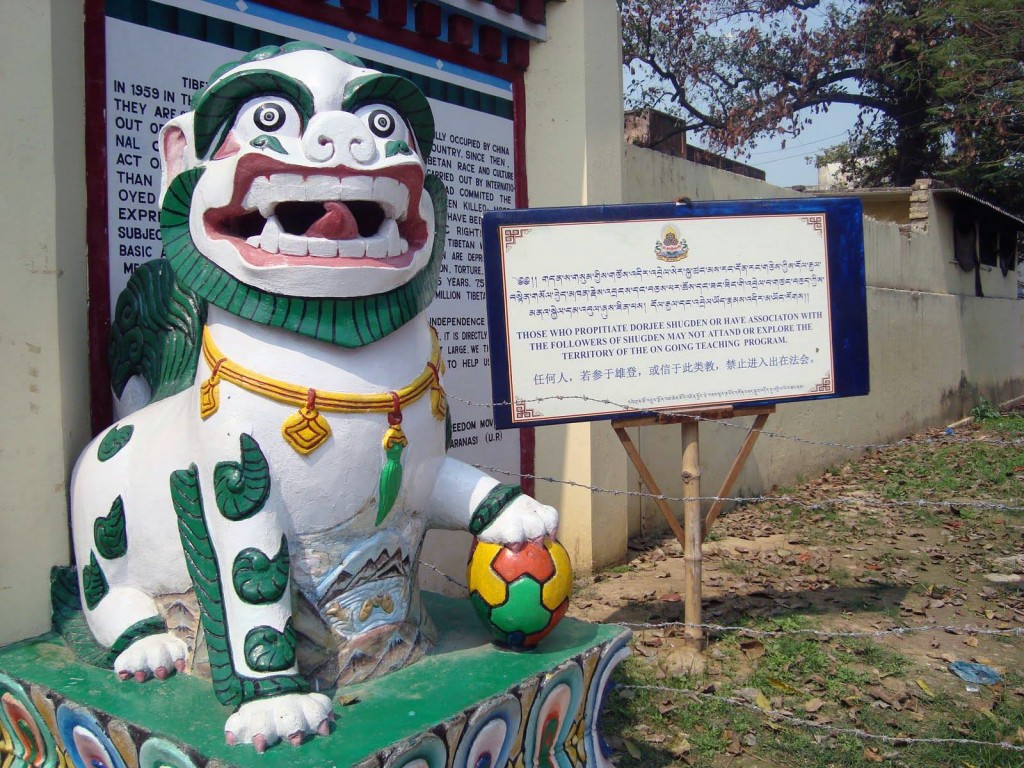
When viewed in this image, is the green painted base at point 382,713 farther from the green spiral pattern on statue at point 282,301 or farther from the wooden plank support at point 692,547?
the wooden plank support at point 692,547

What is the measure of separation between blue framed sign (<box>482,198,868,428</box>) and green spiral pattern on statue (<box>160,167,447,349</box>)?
114 centimetres

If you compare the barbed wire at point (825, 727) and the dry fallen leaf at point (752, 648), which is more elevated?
the dry fallen leaf at point (752, 648)

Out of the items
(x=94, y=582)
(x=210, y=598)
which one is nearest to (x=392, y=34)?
(x=94, y=582)

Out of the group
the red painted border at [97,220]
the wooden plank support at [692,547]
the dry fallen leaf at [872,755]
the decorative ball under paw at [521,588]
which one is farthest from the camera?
the wooden plank support at [692,547]

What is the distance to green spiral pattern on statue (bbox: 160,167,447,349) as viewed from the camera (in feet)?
7.60

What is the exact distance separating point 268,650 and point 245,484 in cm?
40

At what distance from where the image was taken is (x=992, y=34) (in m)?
11.3

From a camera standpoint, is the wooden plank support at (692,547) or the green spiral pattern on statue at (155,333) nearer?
the green spiral pattern on statue at (155,333)

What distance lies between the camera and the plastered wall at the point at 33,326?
2.76 meters

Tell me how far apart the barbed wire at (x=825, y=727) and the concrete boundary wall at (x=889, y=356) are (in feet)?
8.06

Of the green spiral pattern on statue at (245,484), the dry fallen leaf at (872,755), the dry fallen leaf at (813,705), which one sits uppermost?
the green spiral pattern on statue at (245,484)

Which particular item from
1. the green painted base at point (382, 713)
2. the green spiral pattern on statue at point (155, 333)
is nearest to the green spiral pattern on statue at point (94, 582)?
the green painted base at point (382, 713)

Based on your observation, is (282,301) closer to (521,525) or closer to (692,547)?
(521,525)

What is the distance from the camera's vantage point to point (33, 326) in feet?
9.25
